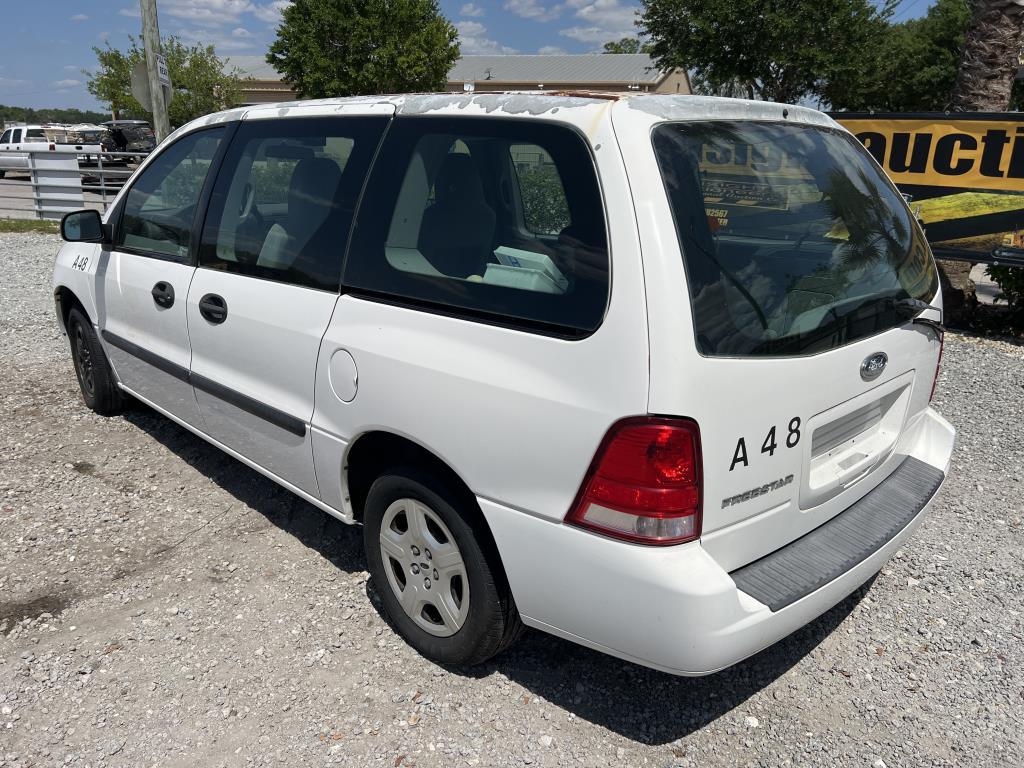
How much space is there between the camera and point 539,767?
93.1 inches

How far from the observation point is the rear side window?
7.01 feet

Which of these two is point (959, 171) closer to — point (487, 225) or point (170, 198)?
point (487, 225)

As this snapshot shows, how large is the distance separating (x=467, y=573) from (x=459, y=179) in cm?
128

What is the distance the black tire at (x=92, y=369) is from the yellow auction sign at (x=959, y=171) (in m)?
6.93

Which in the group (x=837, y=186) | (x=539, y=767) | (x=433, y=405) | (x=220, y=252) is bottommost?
(x=539, y=767)

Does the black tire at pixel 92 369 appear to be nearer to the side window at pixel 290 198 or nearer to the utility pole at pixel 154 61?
the side window at pixel 290 198

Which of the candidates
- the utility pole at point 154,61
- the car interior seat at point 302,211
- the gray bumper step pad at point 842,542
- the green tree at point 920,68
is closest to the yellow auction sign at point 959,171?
the gray bumper step pad at point 842,542

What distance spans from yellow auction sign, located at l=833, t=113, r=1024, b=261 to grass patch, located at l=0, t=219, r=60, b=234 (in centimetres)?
1337

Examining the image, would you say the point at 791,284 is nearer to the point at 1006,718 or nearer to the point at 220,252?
the point at 1006,718

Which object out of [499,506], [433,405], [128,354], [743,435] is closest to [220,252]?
[128,354]

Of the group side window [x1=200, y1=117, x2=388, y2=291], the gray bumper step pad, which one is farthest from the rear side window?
the gray bumper step pad

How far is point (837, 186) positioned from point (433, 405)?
157 centimetres

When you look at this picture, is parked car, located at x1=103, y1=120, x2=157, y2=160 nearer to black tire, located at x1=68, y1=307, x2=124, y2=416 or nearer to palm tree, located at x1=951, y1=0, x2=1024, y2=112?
black tire, located at x1=68, y1=307, x2=124, y2=416

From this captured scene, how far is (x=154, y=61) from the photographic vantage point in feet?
37.3
